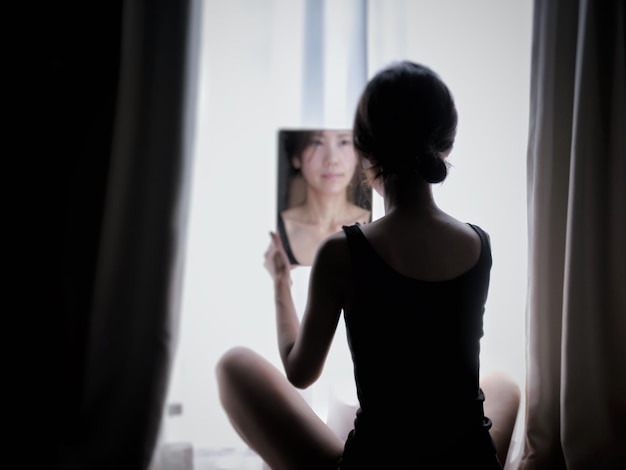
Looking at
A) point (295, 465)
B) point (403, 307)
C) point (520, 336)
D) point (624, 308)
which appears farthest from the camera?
point (520, 336)

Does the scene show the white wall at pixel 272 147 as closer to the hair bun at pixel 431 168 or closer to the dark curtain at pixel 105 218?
the dark curtain at pixel 105 218

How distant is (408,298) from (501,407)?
0.44 m

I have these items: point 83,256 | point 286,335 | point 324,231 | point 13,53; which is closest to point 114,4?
point 13,53

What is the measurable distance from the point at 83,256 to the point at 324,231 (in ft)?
1.82

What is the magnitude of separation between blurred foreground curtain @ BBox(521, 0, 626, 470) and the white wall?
4.0 inches

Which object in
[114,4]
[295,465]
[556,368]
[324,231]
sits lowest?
[295,465]

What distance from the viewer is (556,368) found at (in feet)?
3.92

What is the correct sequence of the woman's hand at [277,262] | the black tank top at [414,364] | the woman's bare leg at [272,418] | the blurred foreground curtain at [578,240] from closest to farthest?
the black tank top at [414,364], the woman's bare leg at [272,418], the woman's hand at [277,262], the blurred foreground curtain at [578,240]

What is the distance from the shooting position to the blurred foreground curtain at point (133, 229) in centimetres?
113

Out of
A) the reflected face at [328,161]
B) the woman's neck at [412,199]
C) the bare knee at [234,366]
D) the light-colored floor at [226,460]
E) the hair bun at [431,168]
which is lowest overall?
the light-colored floor at [226,460]

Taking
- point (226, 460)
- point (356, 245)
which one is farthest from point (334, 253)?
point (226, 460)

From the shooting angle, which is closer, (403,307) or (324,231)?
(403,307)

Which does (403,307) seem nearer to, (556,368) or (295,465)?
(295,465)

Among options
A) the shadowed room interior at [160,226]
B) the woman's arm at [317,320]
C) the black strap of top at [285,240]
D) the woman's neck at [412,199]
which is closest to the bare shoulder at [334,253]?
the woman's arm at [317,320]
